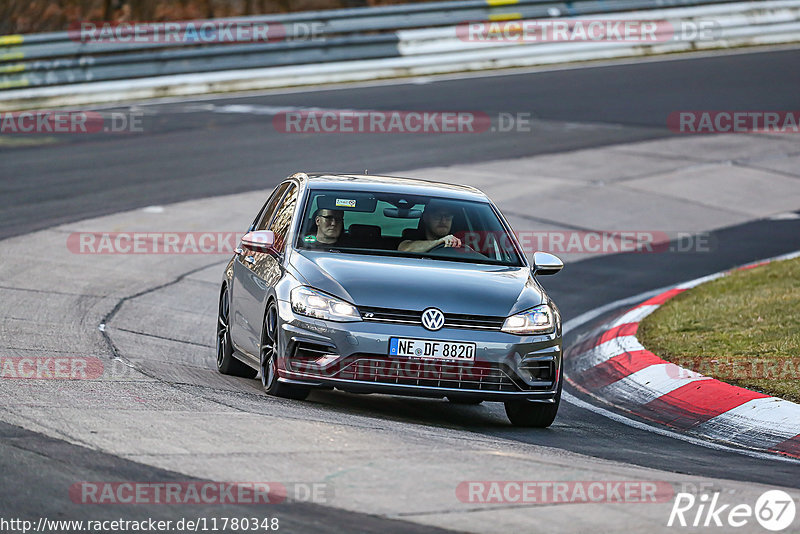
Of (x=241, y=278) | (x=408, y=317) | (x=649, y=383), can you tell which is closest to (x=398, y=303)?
(x=408, y=317)

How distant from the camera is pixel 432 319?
799 cm

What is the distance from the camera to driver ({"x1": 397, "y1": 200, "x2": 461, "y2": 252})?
9094 mm

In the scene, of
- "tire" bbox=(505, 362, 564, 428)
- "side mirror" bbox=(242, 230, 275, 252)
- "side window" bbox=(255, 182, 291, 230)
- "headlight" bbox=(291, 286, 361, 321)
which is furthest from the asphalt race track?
"side window" bbox=(255, 182, 291, 230)

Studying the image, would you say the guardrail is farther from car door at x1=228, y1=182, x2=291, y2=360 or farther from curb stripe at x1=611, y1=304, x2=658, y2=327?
car door at x1=228, y1=182, x2=291, y2=360

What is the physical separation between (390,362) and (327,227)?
1.48 meters

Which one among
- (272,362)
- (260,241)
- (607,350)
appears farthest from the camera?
(607,350)

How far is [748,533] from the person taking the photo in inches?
218

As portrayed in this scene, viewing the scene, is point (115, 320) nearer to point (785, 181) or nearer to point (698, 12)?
point (785, 181)

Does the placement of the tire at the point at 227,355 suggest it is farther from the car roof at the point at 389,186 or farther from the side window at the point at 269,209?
the car roof at the point at 389,186

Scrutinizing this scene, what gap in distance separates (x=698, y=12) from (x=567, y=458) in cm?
2498

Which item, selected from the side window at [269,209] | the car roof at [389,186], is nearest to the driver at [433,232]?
the car roof at [389,186]

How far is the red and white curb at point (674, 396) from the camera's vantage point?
859 centimetres

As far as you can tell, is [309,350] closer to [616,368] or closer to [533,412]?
[533,412]

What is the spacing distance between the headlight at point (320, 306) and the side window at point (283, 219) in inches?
35.0
